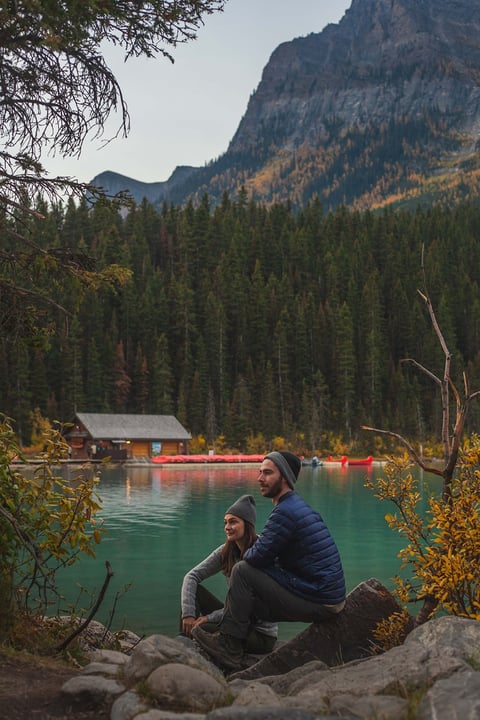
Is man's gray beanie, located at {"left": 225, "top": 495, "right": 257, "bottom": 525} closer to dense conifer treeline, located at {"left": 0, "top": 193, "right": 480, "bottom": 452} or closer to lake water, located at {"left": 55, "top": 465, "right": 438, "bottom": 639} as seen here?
lake water, located at {"left": 55, "top": 465, "right": 438, "bottom": 639}

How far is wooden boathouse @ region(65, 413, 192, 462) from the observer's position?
6831 cm

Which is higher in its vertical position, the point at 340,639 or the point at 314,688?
the point at 314,688

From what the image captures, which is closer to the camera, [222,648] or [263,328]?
[222,648]

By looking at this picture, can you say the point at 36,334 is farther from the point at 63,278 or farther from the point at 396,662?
the point at 396,662

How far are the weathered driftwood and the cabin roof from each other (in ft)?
207

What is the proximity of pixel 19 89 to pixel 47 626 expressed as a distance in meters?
5.45

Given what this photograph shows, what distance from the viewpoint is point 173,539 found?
23531mm

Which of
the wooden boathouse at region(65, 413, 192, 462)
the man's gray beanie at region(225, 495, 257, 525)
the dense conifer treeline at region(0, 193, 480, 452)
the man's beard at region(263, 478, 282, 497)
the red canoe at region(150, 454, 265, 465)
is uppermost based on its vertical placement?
the dense conifer treeline at region(0, 193, 480, 452)

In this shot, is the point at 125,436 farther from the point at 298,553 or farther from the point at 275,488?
the point at 298,553

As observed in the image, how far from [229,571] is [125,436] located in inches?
2532

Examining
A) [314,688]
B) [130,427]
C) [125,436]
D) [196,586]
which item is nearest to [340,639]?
[196,586]

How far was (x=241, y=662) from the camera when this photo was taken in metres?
5.79

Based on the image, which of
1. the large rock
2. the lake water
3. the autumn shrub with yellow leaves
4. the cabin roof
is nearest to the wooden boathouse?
the cabin roof

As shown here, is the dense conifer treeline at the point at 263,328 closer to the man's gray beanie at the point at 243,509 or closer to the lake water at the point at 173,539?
the lake water at the point at 173,539
